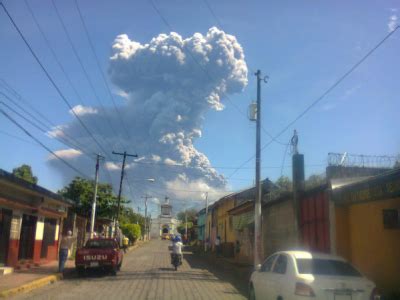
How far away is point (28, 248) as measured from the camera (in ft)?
77.4

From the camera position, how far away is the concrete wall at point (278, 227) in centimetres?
2177

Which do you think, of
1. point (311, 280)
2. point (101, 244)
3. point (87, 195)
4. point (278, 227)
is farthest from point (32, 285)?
point (87, 195)

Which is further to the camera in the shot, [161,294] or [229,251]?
[229,251]

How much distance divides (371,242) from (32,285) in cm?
1061

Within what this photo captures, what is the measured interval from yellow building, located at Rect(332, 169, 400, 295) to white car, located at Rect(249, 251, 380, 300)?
9.60ft

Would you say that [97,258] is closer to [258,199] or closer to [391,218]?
[258,199]

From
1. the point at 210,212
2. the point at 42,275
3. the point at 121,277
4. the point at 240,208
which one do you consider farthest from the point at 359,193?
the point at 210,212

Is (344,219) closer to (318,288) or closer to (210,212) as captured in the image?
(318,288)

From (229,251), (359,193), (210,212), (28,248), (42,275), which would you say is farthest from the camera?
(210,212)

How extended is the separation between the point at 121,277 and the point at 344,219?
9469 mm

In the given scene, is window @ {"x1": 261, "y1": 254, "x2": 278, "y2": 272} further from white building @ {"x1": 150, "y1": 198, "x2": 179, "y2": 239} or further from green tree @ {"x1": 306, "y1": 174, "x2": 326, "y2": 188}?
white building @ {"x1": 150, "y1": 198, "x2": 179, "y2": 239}

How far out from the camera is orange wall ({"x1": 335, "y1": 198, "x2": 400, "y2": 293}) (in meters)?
13.4

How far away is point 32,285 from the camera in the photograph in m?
15.7

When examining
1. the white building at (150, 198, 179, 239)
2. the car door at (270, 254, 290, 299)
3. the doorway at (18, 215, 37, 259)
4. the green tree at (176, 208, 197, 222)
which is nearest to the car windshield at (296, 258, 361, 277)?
the car door at (270, 254, 290, 299)
